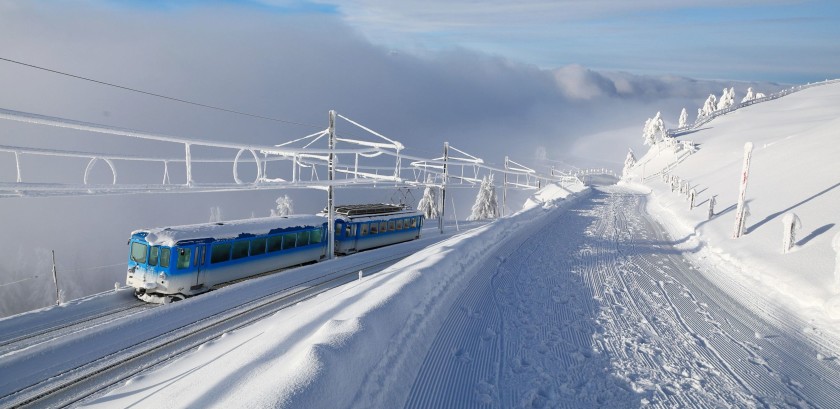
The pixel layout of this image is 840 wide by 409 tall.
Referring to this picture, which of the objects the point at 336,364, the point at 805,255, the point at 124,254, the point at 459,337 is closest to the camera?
the point at 336,364

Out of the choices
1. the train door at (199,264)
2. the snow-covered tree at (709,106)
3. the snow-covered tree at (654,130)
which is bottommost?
the train door at (199,264)

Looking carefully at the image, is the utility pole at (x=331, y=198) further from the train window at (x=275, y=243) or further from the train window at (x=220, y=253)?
the train window at (x=220, y=253)

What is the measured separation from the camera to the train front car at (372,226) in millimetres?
23656

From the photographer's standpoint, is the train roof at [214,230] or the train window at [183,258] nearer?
the train window at [183,258]

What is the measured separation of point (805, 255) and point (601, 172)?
117m

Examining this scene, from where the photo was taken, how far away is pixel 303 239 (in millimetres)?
20203

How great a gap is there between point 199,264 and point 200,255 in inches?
13.0

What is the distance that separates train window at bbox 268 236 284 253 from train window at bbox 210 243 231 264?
2.06m

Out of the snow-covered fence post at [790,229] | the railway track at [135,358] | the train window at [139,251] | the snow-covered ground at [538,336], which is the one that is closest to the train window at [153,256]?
the train window at [139,251]

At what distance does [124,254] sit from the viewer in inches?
4375

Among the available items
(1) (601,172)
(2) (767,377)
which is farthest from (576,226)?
(1) (601,172)

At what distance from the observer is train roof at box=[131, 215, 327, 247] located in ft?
49.1

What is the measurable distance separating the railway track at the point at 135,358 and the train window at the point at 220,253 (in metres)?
2.66

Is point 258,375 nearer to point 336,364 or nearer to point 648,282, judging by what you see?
point 336,364
